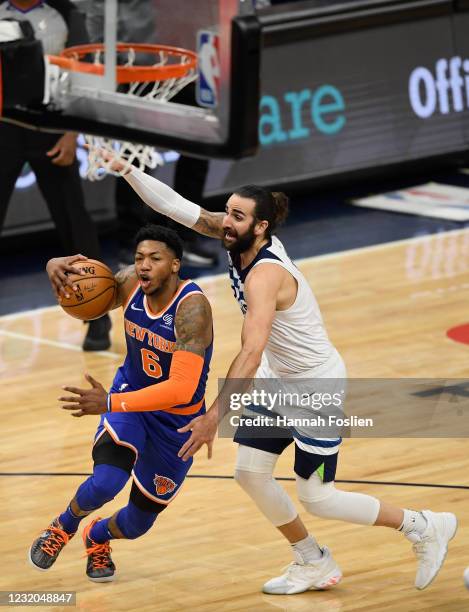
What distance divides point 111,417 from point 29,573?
2.59ft

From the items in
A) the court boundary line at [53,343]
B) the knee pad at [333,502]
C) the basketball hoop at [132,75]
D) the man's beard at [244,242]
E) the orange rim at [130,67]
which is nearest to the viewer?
the man's beard at [244,242]

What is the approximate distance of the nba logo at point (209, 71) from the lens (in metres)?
6.50

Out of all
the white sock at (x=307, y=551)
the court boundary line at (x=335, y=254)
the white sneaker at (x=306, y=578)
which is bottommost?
the court boundary line at (x=335, y=254)

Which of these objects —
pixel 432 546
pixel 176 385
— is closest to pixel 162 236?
pixel 176 385

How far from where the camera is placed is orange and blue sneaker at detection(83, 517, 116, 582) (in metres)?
6.30

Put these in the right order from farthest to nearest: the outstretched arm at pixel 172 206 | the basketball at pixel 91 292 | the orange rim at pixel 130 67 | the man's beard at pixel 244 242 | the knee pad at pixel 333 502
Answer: the orange rim at pixel 130 67
the outstretched arm at pixel 172 206
the basketball at pixel 91 292
the knee pad at pixel 333 502
the man's beard at pixel 244 242

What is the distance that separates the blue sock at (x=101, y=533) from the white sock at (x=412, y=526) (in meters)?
1.21

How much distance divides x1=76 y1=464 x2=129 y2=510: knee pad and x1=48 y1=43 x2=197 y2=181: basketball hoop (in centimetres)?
144

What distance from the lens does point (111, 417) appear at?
244 inches

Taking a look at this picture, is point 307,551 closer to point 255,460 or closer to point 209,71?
point 255,460

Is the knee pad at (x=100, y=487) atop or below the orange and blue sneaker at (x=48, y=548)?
atop

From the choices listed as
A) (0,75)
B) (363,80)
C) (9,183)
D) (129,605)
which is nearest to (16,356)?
(9,183)

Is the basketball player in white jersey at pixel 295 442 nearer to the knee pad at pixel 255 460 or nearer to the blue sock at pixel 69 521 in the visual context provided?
the knee pad at pixel 255 460

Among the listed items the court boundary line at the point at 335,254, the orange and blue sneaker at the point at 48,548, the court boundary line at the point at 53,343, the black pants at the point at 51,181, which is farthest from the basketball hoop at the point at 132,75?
the court boundary line at the point at 335,254
